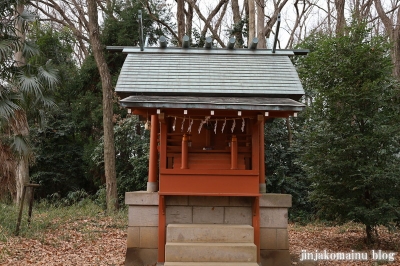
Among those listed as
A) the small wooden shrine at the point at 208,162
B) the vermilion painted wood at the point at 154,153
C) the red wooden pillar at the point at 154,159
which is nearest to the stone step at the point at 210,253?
the small wooden shrine at the point at 208,162

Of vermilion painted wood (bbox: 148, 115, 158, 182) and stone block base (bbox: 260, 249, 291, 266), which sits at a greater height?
vermilion painted wood (bbox: 148, 115, 158, 182)

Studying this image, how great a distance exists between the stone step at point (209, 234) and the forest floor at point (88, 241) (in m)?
1.38

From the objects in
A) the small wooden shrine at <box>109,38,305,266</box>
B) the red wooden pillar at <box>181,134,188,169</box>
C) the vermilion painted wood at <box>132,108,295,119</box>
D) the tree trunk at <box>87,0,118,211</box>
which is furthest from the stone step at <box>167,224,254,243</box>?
the tree trunk at <box>87,0,118,211</box>

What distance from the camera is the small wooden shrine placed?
21.9 ft

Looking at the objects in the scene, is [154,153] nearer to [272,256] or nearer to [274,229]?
[274,229]

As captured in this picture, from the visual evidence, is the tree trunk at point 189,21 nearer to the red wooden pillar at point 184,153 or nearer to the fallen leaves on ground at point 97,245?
the fallen leaves on ground at point 97,245

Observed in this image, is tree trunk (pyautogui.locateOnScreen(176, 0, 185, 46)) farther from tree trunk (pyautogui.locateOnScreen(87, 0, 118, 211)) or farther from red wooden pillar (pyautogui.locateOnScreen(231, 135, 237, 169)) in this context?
red wooden pillar (pyautogui.locateOnScreen(231, 135, 237, 169))

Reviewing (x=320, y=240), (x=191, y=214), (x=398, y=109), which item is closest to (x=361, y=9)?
(x=398, y=109)

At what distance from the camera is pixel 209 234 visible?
6902 mm

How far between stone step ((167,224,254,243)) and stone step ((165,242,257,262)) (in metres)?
0.34

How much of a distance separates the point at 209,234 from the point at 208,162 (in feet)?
4.10

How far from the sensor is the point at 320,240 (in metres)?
9.77

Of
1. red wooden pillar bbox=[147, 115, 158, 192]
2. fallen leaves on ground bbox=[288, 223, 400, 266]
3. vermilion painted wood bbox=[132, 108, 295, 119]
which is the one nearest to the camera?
vermilion painted wood bbox=[132, 108, 295, 119]

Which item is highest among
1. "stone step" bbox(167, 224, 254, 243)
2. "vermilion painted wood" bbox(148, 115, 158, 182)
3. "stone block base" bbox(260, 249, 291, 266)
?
"vermilion painted wood" bbox(148, 115, 158, 182)
